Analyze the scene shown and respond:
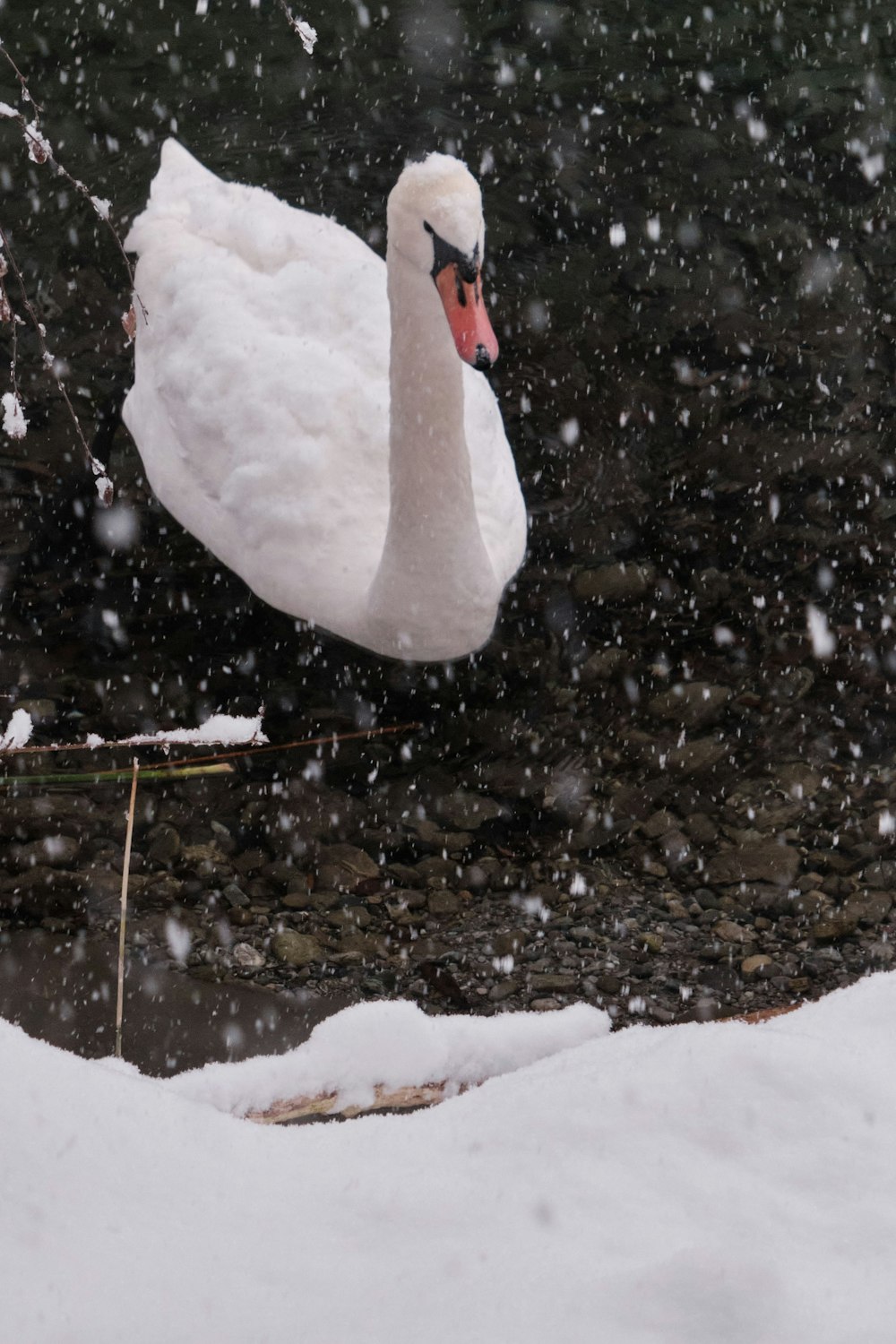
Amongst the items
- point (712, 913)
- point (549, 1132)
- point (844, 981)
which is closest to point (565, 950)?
point (712, 913)

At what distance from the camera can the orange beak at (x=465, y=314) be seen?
3533 mm

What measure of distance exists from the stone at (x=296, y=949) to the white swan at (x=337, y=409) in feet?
3.23

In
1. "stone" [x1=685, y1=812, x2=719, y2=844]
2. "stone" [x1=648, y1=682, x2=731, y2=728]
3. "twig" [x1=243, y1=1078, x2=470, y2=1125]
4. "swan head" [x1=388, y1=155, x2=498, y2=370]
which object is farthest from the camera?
"stone" [x1=648, y1=682, x2=731, y2=728]

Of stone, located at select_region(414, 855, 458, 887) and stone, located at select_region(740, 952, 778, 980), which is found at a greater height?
stone, located at select_region(740, 952, 778, 980)

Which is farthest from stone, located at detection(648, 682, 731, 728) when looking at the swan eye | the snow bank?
the snow bank

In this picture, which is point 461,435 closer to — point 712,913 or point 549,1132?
point 712,913

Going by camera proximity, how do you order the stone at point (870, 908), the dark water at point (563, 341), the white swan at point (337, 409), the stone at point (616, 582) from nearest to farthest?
the white swan at point (337, 409)
the stone at point (870, 908)
the dark water at point (563, 341)
the stone at point (616, 582)

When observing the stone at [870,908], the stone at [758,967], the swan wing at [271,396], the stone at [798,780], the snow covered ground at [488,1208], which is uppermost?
the snow covered ground at [488,1208]

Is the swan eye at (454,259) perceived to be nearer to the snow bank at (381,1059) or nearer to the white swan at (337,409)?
the white swan at (337,409)

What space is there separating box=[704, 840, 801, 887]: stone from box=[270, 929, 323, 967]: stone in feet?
4.30

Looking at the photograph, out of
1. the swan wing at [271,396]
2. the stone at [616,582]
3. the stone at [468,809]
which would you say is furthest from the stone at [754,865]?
the swan wing at [271,396]

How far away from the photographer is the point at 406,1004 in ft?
7.06

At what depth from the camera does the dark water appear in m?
5.05

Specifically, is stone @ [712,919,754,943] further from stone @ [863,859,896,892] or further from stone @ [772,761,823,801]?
stone @ [772,761,823,801]
